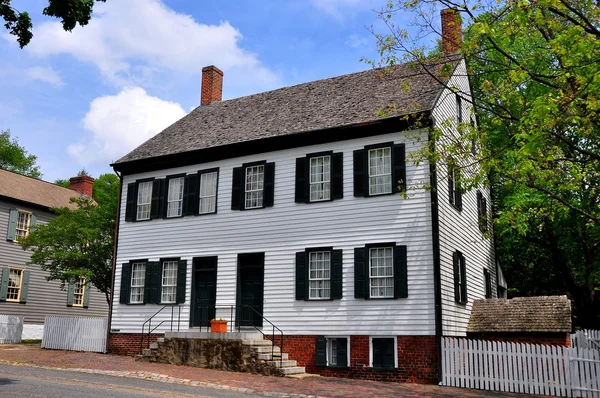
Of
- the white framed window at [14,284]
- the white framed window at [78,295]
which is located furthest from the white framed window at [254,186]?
the white framed window at [78,295]

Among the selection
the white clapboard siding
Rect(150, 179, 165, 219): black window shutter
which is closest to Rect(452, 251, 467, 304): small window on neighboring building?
Rect(150, 179, 165, 219): black window shutter

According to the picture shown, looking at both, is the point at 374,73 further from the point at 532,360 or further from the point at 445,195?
the point at 532,360

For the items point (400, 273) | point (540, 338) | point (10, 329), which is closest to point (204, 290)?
point (400, 273)

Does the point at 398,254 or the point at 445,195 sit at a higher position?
the point at 445,195

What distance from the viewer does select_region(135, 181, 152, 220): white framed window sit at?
73.9 ft

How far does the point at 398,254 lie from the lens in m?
17.2

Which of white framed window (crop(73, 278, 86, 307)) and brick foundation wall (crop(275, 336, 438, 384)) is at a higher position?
white framed window (crop(73, 278, 86, 307))

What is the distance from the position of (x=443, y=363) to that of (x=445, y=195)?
514 cm

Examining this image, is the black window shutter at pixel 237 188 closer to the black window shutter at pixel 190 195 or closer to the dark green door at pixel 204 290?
the black window shutter at pixel 190 195

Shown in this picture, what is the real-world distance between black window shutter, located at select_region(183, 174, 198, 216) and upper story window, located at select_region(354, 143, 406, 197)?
6217mm

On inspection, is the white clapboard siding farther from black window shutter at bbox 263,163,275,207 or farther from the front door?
black window shutter at bbox 263,163,275,207

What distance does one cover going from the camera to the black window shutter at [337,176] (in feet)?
61.1

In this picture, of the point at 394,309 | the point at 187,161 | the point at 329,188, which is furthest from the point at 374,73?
the point at 394,309

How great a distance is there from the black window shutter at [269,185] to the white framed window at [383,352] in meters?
5.58
